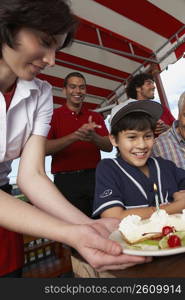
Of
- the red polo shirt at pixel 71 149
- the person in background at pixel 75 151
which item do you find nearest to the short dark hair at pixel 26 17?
the person in background at pixel 75 151

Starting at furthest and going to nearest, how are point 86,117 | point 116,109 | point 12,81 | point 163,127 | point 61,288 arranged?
point 86,117 < point 163,127 < point 116,109 < point 12,81 < point 61,288

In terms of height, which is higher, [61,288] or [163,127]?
[163,127]

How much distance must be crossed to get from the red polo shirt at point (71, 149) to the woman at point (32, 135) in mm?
996

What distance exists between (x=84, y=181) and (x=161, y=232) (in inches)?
58.4

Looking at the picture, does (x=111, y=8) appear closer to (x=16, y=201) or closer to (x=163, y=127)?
(x=163, y=127)

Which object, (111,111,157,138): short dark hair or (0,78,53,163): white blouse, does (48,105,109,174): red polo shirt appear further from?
(0,78,53,163): white blouse

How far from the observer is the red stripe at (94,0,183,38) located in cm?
288

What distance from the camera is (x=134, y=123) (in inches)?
61.4

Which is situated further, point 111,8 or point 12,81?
point 111,8

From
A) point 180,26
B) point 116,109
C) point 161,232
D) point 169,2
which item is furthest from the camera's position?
point 180,26

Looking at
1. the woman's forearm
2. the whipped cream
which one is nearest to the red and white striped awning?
the woman's forearm

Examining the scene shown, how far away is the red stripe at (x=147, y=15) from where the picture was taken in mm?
2875

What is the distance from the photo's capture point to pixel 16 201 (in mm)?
788

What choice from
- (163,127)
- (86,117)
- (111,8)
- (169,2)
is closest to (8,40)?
(163,127)
